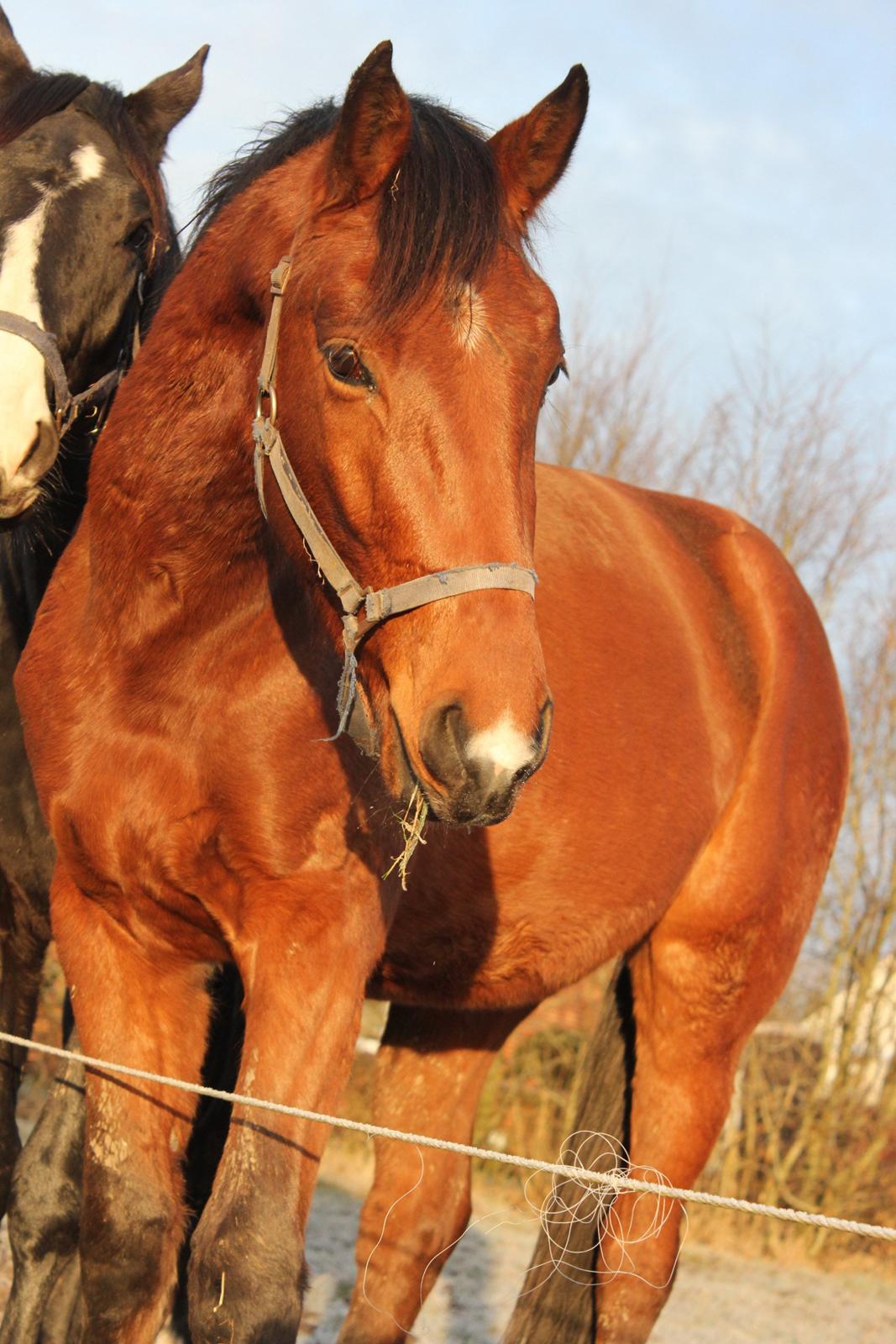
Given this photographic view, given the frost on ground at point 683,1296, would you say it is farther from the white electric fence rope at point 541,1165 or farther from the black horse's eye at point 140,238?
the black horse's eye at point 140,238

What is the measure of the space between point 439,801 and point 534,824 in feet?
4.90

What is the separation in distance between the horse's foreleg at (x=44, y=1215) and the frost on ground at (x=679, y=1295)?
1931 millimetres

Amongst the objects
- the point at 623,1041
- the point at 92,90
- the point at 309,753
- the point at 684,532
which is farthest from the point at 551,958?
the point at 92,90

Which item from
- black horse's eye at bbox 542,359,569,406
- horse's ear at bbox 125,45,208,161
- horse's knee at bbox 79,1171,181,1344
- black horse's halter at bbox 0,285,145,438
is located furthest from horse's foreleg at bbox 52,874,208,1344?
horse's ear at bbox 125,45,208,161

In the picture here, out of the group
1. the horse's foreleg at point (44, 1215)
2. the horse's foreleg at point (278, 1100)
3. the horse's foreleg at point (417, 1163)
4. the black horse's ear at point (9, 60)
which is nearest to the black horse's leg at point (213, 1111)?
the horse's foreleg at point (44, 1215)

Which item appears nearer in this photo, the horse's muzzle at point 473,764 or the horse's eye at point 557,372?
the horse's muzzle at point 473,764

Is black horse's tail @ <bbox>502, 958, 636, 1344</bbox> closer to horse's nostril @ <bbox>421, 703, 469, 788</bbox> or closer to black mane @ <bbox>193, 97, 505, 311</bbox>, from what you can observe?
horse's nostril @ <bbox>421, 703, 469, 788</bbox>

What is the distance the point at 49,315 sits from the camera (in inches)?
127

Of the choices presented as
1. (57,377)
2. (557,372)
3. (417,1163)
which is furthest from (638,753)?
(57,377)

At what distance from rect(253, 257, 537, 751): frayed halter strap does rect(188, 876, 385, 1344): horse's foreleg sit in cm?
43

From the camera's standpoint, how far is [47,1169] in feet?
11.1

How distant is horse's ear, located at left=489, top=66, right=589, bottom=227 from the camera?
262 cm

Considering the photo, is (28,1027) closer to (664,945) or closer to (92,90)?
(664,945)

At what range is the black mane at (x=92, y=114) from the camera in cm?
361
